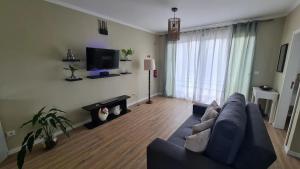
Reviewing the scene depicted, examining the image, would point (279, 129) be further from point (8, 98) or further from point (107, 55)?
point (8, 98)

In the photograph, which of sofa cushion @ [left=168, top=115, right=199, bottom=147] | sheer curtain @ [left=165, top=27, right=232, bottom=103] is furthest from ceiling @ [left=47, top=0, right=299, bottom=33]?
sofa cushion @ [left=168, top=115, right=199, bottom=147]

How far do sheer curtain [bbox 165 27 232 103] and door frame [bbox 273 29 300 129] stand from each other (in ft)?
4.58

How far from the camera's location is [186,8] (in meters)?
2.78

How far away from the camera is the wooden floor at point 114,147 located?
1969 millimetres

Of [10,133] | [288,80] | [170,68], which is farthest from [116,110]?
[288,80]

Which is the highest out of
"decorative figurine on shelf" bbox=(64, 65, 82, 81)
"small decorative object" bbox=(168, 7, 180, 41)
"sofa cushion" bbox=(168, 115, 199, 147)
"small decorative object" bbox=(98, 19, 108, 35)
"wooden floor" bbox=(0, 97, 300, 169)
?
"small decorative object" bbox=(98, 19, 108, 35)

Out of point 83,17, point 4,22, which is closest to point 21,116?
point 4,22

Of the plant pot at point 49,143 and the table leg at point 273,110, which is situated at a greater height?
the table leg at point 273,110

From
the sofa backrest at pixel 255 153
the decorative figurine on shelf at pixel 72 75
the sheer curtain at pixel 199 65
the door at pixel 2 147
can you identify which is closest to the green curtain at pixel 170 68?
the sheer curtain at pixel 199 65

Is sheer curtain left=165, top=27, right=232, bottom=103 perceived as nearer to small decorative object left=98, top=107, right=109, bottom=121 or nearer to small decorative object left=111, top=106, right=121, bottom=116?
small decorative object left=111, top=106, right=121, bottom=116

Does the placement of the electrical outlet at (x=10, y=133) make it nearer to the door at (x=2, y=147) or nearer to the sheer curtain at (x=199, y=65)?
the door at (x=2, y=147)

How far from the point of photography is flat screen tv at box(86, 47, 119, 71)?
2943 mm

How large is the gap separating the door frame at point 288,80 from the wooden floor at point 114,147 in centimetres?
27

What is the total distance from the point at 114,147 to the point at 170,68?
11.8 ft
